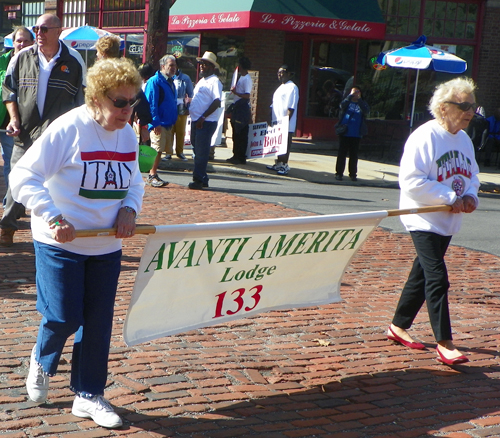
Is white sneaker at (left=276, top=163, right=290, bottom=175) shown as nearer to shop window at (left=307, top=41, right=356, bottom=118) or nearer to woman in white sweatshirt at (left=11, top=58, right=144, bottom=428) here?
shop window at (left=307, top=41, right=356, bottom=118)

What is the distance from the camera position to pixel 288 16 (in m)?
17.2

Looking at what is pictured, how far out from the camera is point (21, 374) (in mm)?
4176

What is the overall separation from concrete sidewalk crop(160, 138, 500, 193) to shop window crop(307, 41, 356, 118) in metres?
1.05

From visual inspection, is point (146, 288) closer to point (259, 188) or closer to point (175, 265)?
point (175, 265)

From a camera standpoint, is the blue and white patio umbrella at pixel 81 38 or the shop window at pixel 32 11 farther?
the shop window at pixel 32 11

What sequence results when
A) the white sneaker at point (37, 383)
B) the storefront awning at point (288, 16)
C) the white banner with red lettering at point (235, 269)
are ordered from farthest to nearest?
1. the storefront awning at point (288, 16)
2. the white banner with red lettering at point (235, 269)
3. the white sneaker at point (37, 383)

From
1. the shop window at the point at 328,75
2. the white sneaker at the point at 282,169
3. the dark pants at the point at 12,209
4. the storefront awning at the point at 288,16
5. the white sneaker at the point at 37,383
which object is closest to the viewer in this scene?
the white sneaker at the point at 37,383

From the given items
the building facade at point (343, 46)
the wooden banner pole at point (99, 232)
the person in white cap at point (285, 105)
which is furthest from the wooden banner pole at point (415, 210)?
the building facade at point (343, 46)

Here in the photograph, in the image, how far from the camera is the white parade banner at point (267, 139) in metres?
14.3

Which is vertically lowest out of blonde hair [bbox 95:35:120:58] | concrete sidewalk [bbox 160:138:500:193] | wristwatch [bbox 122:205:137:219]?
Result: concrete sidewalk [bbox 160:138:500:193]

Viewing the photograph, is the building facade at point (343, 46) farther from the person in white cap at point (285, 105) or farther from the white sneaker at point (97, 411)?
the white sneaker at point (97, 411)

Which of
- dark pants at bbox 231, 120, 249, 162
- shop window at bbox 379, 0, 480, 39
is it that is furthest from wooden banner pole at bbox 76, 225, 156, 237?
shop window at bbox 379, 0, 480, 39

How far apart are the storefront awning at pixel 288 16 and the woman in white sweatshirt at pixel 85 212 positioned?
1389cm

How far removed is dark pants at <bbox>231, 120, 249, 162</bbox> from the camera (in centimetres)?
1522
